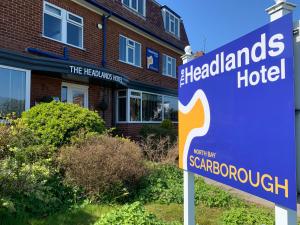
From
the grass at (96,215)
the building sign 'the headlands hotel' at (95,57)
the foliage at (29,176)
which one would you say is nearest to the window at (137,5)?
the building sign 'the headlands hotel' at (95,57)

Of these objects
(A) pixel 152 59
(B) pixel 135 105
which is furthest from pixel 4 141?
(A) pixel 152 59

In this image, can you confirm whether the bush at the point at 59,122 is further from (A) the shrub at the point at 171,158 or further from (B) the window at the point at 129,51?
(B) the window at the point at 129,51

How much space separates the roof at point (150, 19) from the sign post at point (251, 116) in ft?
35.8

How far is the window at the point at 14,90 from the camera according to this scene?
8.82 metres

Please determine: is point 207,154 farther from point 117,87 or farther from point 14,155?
point 117,87

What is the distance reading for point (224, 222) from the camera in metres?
4.46

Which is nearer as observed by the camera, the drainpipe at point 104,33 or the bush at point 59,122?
the bush at point 59,122

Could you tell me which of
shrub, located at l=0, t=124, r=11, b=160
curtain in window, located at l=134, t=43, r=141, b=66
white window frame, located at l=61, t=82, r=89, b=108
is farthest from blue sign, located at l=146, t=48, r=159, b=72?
shrub, located at l=0, t=124, r=11, b=160

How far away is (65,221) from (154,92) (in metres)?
12.8

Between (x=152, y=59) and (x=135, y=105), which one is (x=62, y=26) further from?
(x=152, y=59)

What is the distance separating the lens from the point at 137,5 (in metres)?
→ 16.8

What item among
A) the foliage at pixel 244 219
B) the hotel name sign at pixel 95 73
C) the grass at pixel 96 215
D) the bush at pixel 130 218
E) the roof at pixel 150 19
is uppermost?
the roof at pixel 150 19

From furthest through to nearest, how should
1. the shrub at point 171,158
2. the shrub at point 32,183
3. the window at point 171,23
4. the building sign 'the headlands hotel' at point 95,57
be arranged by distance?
the window at point 171,23, the building sign 'the headlands hotel' at point 95,57, the shrub at point 171,158, the shrub at point 32,183

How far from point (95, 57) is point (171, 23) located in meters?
9.27
